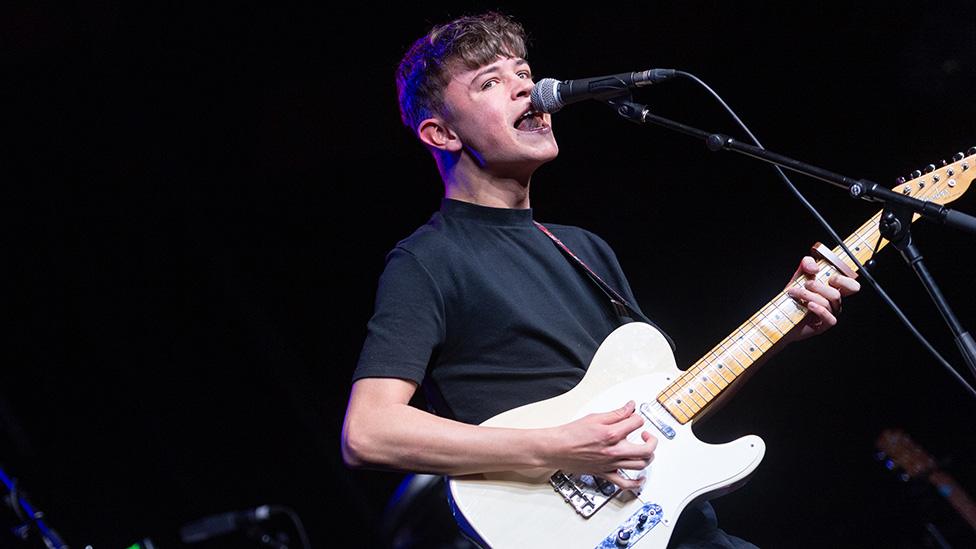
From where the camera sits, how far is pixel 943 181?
239 centimetres

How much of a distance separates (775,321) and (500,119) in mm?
1021

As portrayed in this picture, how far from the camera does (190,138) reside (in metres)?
4.28

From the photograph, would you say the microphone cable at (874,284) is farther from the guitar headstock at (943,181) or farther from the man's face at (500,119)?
the man's face at (500,119)

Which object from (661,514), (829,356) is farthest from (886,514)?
(661,514)

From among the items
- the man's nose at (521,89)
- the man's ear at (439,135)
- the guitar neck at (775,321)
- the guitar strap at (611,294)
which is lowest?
the guitar neck at (775,321)

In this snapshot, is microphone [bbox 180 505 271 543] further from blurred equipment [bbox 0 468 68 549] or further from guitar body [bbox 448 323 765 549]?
guitar body [bbox 448 323 765 549]

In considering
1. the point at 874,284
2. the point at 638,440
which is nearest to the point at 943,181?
the point at 874,284

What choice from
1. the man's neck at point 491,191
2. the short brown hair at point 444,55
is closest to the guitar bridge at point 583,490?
the man's neck at point 491,191

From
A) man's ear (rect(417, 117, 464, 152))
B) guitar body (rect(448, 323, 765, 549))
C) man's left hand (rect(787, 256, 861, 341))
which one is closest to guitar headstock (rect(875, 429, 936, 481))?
man's left hand (rect(787, 256, 861, 341))

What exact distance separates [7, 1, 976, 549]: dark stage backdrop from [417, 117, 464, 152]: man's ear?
164cm

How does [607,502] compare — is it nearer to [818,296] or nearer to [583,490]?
[583,490]

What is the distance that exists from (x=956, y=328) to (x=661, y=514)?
79 centimetres

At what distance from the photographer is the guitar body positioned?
2045mm

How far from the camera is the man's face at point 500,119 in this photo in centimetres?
266
